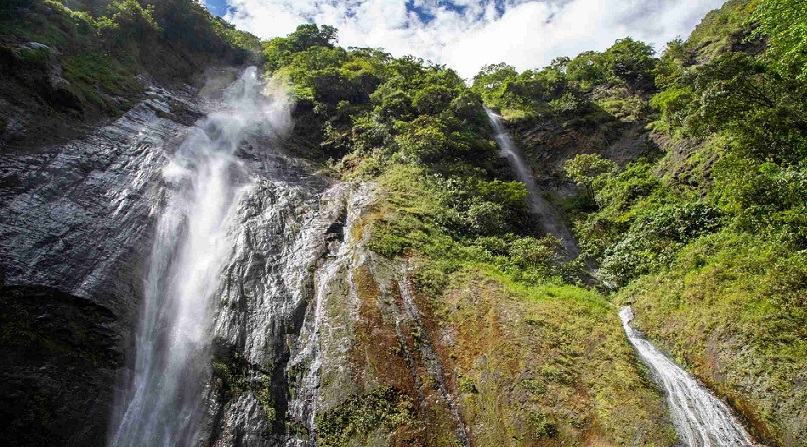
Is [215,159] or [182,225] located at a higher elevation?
[215,159]

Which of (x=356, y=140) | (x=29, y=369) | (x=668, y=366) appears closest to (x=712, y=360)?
(x=668, y=366)

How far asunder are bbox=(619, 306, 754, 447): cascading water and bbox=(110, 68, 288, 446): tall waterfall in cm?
1064

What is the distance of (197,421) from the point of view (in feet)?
33.0

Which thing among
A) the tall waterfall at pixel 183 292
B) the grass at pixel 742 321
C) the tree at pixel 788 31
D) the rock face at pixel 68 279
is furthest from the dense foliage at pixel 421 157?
the tree at pixel 788 31

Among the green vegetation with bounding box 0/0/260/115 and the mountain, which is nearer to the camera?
the mountain

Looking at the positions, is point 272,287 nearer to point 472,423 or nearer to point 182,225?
point 182,225

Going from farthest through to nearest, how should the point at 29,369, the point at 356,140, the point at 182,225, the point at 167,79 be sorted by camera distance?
the point at 167,79 → the point at 356,140 → the point at 182,225 → the point at 29,369

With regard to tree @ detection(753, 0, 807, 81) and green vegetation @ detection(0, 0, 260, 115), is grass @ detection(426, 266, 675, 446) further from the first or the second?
green vegetation @ detection(0, 0, 260, 115)

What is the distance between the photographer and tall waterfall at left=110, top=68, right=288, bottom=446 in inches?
395

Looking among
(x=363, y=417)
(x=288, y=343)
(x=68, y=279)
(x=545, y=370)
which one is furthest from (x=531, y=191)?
(x=68, y=279)

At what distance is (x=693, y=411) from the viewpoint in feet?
29.9

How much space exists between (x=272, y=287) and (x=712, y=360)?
1196 cm

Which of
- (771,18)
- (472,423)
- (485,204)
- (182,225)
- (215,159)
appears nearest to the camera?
(472,423)

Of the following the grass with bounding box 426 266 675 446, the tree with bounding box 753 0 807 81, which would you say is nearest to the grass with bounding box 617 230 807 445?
the grass with bounding box 426 266 675 446
